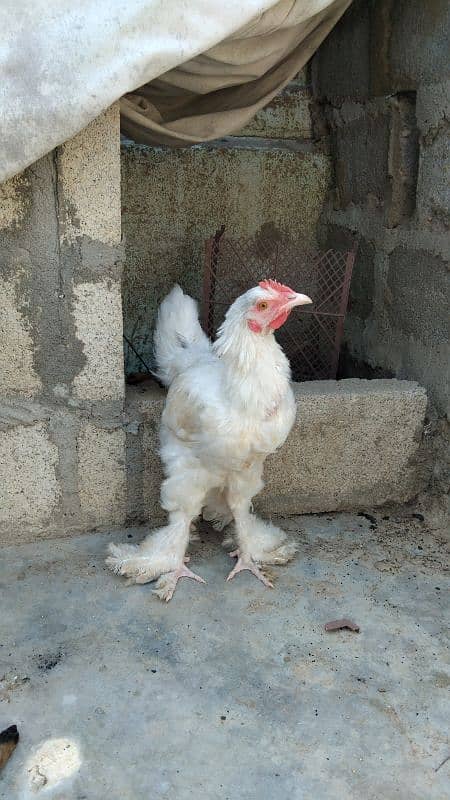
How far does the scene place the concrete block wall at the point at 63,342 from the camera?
2516 mm

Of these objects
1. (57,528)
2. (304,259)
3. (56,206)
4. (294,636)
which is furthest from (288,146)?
(294,636)

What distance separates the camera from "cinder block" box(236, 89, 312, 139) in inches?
153

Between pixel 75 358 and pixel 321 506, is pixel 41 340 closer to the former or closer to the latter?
pixel 75 358

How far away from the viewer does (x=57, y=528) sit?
2941 mm

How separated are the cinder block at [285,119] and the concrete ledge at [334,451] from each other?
64.7 inches

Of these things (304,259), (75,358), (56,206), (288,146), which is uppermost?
(288,146)

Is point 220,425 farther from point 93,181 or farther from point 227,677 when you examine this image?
point 93,181

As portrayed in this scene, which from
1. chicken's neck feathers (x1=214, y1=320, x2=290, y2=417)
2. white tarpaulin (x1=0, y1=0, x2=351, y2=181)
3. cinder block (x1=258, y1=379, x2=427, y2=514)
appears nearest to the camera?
white tarpaulin (x1=0, y1=0, x2=351, y2=181)

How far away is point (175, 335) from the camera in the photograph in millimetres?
2918

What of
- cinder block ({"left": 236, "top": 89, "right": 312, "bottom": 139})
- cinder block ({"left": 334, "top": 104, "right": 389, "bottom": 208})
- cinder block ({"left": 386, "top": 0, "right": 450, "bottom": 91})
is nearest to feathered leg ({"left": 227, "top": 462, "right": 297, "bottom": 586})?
cinder block ({"left": 334, "top": 104, "right": 389, "bottom": 208})

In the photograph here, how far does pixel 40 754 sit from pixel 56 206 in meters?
1.82

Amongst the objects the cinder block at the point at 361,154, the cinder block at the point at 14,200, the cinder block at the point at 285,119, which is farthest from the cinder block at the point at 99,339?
the cinder block at the point at 285,119

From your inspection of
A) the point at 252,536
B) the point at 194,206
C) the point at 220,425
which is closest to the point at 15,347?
the point at 220,425

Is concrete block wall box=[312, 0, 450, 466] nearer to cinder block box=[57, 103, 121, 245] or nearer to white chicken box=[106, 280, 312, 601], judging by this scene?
white chicken box=[106, 280, 312, 601]
